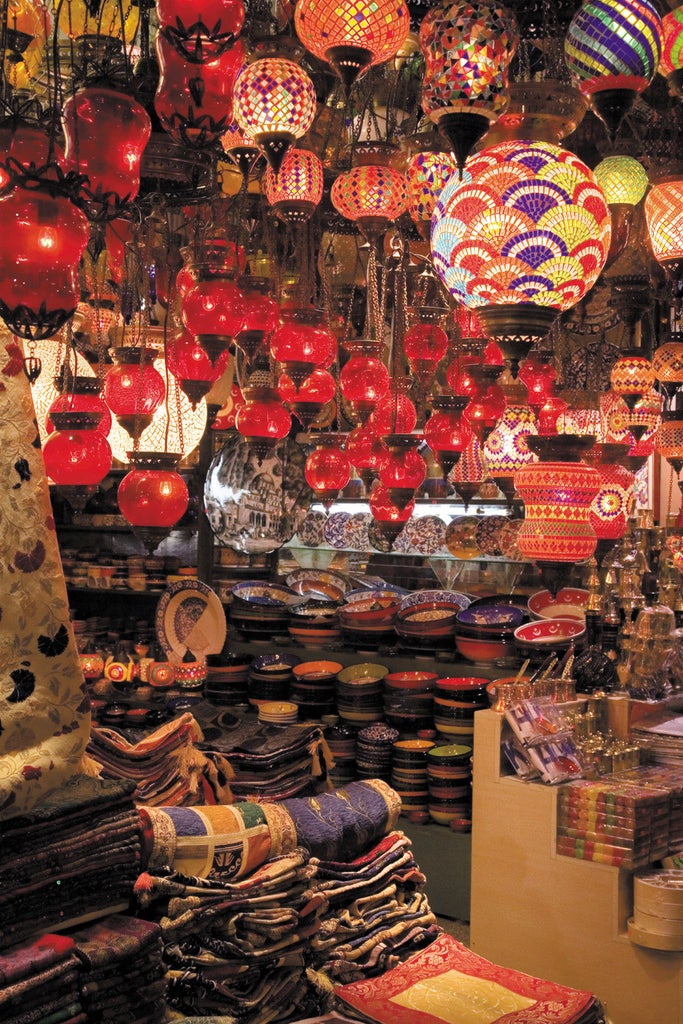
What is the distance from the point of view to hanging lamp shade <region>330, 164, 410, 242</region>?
109 inches

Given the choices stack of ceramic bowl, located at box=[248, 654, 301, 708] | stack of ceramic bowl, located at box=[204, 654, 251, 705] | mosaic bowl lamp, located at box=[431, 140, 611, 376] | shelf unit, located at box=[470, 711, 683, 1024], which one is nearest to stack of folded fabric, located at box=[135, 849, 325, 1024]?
mosaic bowl lamp, located at box=[431, 140, 611, 376]

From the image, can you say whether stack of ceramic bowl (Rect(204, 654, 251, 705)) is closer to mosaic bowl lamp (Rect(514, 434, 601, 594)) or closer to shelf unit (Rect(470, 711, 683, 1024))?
shelf unit (Rect(470, 711, 683, 1024))

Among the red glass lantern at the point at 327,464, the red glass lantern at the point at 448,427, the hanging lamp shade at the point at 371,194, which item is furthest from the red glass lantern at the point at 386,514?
the hanging lamp shade at the point at 371,194

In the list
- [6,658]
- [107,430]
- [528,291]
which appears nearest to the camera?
[6,658]

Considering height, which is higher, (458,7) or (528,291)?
(458,7)

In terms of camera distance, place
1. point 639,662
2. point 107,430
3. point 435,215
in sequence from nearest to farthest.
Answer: point 435,215
point 107,430
point 639,662

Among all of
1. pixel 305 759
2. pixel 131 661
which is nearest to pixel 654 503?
pixel 131 661

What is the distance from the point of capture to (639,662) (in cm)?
388

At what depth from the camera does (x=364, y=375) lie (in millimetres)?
3607

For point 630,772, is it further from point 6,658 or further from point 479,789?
point 6,658

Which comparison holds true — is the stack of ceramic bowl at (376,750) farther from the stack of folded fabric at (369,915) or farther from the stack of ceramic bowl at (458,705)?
the stack of folded fabric at (369,915)

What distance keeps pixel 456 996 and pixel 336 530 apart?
473 centimetres

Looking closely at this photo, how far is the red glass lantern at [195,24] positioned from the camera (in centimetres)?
153

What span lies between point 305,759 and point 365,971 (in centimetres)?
125
